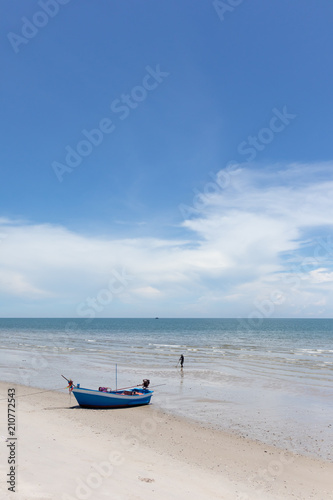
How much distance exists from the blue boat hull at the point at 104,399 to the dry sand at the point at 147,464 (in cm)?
230

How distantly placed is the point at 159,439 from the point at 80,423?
15.0ft

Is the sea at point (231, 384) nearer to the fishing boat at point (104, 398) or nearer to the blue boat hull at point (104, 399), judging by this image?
the fishing boat at point (104, 398)

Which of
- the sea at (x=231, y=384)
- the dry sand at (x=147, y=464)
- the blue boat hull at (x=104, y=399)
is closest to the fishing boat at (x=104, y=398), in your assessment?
the blue boat hull at (x=104, y=399)

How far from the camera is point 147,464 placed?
12.8 metres

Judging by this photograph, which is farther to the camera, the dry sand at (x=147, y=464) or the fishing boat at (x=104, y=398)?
the fishing boat at (x=104, y=398)

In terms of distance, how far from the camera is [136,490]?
34.3 ft

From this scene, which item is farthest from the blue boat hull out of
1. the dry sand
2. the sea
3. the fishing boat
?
the dry sand

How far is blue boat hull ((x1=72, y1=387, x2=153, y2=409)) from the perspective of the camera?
22062 mm

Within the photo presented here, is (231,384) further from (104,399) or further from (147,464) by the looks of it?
(147,464)

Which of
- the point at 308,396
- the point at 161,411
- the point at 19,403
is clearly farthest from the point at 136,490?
the point at 308,396

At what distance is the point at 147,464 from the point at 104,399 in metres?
10.0

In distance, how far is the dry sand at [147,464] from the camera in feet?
34.6

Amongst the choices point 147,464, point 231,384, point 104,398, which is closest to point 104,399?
point 104,398

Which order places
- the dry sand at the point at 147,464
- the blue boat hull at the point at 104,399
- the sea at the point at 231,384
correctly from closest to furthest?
the dry sand at the point at 147,464 < the sea at the point at 231,384 < the blue boat hull at the point at 104,399
